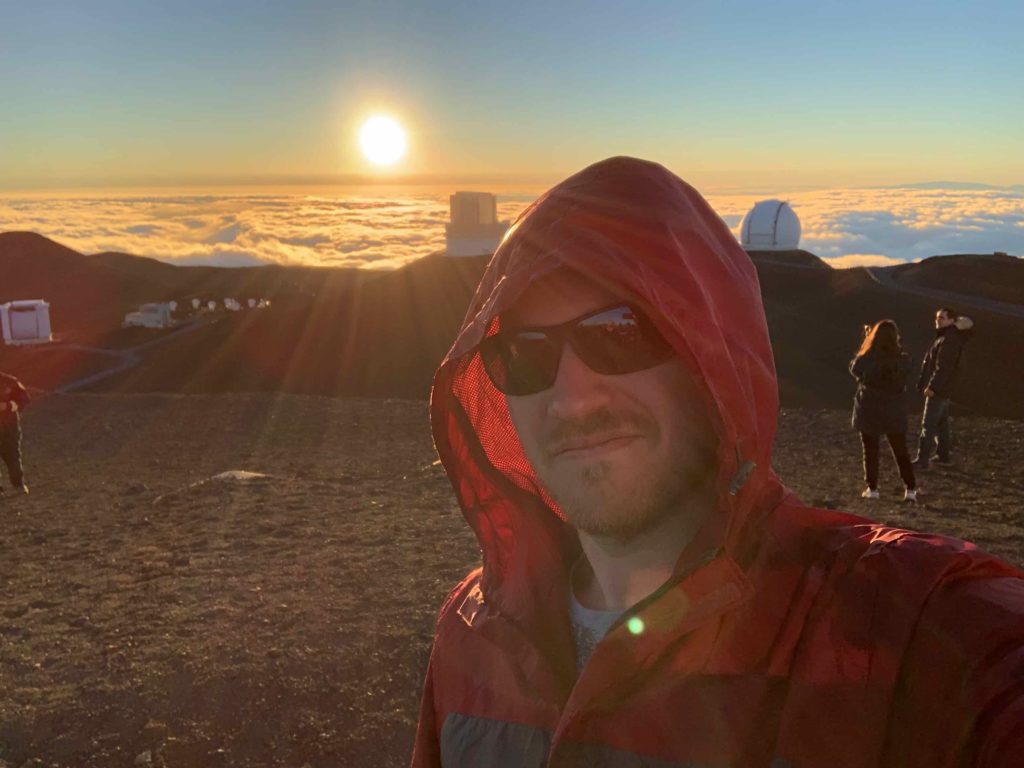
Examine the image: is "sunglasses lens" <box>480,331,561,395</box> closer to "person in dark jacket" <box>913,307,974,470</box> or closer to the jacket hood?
the jacket hood

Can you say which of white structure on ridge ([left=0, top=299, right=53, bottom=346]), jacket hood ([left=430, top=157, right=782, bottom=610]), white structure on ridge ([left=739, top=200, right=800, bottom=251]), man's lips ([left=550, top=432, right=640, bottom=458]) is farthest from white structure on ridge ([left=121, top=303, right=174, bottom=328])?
man's lips ([left=550, top=432, right=640, bottom=458])

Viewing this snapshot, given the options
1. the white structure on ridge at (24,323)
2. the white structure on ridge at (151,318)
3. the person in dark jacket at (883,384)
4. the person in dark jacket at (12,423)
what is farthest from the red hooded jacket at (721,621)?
the white structure on ridge at (151,318)

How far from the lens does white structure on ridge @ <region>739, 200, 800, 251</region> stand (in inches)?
1954

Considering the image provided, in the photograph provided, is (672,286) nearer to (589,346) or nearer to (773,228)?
(589,346)

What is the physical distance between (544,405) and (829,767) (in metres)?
0.98

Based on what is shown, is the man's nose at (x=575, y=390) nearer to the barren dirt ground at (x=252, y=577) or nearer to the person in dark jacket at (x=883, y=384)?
the barren dirt ground at (x=252, y=577)

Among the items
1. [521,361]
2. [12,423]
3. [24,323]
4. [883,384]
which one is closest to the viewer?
[521,361]

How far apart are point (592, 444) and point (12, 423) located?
→ 1227cm

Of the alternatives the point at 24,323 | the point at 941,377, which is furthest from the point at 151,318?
the point at 941,377

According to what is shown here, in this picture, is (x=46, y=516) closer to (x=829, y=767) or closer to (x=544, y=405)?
(x=544, y=405)

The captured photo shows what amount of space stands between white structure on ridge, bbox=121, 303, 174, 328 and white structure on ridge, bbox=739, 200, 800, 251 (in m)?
33.6

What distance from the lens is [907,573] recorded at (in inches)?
57.1

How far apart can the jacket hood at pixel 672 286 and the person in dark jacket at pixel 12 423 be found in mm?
11450

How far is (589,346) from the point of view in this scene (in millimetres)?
1883
